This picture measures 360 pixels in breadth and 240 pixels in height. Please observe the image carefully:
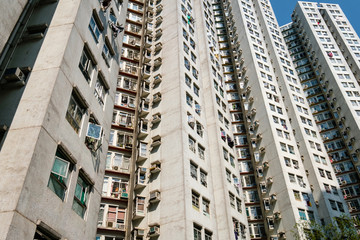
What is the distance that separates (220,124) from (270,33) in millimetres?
30908

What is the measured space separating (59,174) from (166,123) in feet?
45.5

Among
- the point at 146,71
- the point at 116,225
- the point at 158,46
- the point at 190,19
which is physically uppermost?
the point at 190,19

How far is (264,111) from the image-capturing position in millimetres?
37938

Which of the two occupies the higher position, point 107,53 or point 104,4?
point 104,4

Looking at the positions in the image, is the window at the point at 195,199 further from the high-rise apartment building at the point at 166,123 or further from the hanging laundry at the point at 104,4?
the hanging laundry at the point at 104,4

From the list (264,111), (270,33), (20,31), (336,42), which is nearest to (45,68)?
(20,31)

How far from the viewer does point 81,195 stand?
35.5ft

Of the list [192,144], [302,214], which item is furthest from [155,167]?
[302,214]

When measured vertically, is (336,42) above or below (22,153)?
above

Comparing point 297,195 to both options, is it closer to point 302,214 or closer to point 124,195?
point 302,214

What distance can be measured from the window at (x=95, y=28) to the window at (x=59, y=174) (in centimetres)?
620

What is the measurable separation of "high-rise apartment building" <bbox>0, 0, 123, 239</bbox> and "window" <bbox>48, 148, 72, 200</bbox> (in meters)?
0.03

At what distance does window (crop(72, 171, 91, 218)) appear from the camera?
10352mm

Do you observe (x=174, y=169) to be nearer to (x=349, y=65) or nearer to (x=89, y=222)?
(x=89, y=222)
